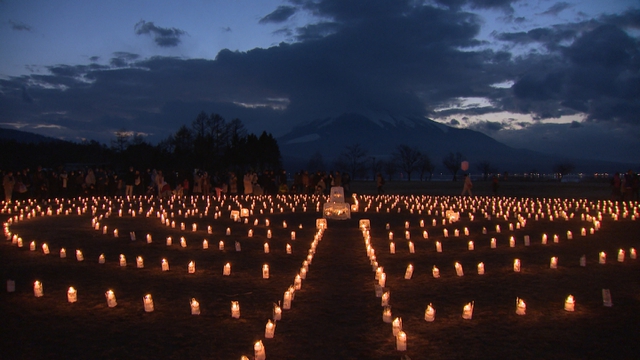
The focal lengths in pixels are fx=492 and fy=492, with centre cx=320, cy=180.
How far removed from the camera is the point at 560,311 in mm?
6785

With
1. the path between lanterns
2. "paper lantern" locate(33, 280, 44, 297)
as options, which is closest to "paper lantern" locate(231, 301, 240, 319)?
the path between lanterns

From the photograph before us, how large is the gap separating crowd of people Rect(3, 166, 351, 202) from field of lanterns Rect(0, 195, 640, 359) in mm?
12185

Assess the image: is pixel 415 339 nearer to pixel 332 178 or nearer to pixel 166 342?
pixel 166 342

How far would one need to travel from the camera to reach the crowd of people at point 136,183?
2470 cm

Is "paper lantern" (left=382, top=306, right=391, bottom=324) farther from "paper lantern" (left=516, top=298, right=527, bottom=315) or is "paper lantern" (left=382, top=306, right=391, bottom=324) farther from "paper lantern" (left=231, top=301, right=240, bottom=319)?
"paper lantern" (left=231, top=301, right=240, bottom=319)

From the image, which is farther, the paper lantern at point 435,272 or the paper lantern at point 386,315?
the paper lantern at point 435,272

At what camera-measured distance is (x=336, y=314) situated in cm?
674

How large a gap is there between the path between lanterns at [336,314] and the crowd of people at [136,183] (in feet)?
58.1

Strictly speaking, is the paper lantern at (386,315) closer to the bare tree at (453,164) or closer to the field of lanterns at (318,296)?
the field of lanterns at (318,296)

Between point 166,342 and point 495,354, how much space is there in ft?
12.1

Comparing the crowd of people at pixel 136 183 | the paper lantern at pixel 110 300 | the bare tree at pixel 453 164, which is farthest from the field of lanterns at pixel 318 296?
the bare tree at pixel 453 164

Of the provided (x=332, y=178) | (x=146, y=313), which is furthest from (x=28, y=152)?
(x=146, y=313)

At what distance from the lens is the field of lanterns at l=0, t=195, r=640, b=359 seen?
5.57 m

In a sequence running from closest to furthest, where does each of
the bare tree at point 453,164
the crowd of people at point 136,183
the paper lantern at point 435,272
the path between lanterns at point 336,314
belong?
the path between lanterns at point 336,314
the paper lantern at point 435,272
the crowd of people at point 136,183
the bare tree at point 453,164
